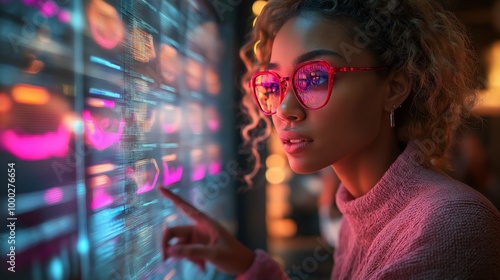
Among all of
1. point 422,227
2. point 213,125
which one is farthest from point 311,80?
point 213,125

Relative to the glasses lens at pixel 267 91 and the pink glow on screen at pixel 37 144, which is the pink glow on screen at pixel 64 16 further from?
the glasses lens at pixel 267 91

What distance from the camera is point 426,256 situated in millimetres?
777

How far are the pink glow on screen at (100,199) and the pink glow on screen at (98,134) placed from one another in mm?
67

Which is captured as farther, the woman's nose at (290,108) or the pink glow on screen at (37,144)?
the woman's nose at (290,108)

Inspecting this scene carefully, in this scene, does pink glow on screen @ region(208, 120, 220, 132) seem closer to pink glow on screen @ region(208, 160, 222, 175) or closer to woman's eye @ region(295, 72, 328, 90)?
pink glow on screen @ region(208, 160, 222, 175)

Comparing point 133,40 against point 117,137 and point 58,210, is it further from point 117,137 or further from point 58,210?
point 58,210

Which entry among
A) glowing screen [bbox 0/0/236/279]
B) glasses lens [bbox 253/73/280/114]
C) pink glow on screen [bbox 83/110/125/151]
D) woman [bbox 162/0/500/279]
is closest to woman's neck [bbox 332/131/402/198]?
woman [bbox 162/0/500/279]

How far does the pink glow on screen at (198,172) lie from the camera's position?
4.44ft

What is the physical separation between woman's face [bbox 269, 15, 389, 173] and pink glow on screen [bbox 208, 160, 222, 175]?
0.56 metres

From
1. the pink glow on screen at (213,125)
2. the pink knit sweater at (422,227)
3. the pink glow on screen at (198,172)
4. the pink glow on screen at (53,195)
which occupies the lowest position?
the pink knit sweater at (422,227)

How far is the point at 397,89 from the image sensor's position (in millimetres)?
1068

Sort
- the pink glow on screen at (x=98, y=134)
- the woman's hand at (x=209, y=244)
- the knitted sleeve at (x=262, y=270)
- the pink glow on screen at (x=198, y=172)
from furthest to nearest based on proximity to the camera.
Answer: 1. the pink glow on screen at (x=198, y=172)
2. the knitted sleeve at (x=262, y=270)
3. the woman's hand at (x=209, y=244)
4. the pink glow on screen at (x=98, y=134)

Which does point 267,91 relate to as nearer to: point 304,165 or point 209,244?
point 304,165

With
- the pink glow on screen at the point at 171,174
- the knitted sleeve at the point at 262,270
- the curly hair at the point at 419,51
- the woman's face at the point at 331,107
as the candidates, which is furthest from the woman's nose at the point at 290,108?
the knitted sleeve at the point at 262,270
